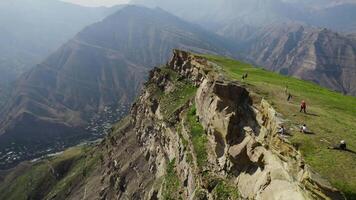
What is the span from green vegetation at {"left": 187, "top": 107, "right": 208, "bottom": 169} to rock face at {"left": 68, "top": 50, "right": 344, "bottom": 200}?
0.19 meters

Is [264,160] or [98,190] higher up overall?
[264,160]

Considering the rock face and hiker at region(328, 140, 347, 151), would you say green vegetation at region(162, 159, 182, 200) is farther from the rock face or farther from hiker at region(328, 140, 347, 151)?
hiker at region(328, 140, 347, 151)

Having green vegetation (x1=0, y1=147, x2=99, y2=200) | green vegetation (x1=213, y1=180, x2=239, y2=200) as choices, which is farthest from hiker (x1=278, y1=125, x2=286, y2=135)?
green vegetation (x1=0, y1=147, x2=99, y2=200)

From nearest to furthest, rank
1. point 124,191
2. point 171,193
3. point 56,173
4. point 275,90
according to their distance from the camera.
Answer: point 275,90 → point 171,193 → point 124,191 → point 56,173

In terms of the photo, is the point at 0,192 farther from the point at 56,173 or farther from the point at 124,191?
the point at 124,191

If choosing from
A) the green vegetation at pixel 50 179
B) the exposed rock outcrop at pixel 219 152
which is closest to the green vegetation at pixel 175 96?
the exposed rock outcrop at pixel 219 152

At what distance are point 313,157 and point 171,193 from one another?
33744 millimetres

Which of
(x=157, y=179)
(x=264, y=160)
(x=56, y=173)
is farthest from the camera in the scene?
(x=56, y=173)

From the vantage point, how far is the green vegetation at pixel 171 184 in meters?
66.2

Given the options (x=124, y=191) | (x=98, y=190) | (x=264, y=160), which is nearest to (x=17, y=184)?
(x=98, y=190)

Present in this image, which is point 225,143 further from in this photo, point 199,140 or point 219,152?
point 199,140

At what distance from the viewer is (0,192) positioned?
198 metres

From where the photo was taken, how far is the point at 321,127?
Answer: 4372 centimetres

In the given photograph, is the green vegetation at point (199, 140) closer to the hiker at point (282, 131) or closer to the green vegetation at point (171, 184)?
the green vegetation at point (171, 184)
